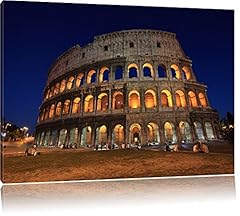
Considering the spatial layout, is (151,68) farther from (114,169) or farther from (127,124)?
(114,169)

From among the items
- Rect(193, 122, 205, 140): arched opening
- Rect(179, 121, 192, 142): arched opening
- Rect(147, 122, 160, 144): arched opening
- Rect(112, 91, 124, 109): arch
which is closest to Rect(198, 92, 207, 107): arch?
Rect(193, 122, 205, 140): arched opening

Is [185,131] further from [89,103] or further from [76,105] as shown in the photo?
[76,105]

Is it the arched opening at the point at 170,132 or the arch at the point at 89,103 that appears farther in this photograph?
the arch at the point at 89,103

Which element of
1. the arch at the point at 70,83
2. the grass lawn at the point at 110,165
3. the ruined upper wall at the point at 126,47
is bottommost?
the grass lawn at the point at 110,165

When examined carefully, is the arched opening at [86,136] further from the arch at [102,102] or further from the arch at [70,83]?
the arch at [70,83]

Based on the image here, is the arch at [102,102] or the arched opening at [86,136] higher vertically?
the arch at [102,102]

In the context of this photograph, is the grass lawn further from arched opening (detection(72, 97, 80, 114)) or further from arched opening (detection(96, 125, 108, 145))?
arched opening (detection(72, 97, 80, 114))

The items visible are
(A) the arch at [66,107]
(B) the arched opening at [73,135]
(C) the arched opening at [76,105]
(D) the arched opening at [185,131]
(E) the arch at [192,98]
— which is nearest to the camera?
(D) the arched opening at [185,131]

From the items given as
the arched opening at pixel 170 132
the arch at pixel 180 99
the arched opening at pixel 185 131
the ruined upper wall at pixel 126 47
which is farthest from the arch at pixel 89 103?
the arched opening at pixel 185 131
